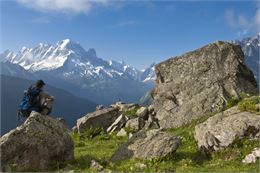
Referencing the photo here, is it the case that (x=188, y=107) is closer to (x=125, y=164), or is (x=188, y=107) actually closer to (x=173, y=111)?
(x=173, y=111)

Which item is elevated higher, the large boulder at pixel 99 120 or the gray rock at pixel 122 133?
the large boulder at pixel 99 120

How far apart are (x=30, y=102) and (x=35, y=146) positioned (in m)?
6.71

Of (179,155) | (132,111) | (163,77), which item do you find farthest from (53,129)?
(132,111)

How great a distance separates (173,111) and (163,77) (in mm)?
4179

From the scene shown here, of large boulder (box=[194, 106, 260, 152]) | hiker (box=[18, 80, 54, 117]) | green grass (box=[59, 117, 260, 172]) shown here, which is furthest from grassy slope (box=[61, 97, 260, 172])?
hiker (box=[18, 80, 54, 117])

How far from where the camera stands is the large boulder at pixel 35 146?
843 inches

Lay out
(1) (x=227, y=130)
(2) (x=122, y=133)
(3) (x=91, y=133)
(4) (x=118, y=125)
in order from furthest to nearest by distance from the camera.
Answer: (4) (x=118, y=125)
(3) (x=91, y=133)
(2) (x=122, y=133)
(1) (x=227, y=130)

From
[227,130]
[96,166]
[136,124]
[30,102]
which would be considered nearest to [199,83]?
[136,124]

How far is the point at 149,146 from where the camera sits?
22766 mm

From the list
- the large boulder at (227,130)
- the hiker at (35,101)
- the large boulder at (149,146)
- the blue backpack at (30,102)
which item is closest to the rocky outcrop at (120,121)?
the hiker at (35,101)

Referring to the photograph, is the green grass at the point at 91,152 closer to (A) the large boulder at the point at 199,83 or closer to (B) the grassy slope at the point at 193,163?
(B) the grassy slope at the point at 193,163

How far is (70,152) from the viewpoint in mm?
23172

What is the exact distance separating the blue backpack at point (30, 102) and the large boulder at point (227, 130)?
1065 cm

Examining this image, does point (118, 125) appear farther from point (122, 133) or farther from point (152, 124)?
point (152, 124)
